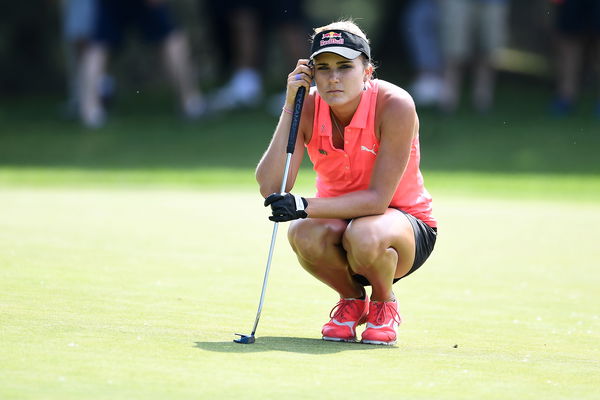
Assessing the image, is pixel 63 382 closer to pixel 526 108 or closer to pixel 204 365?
pixel 204 365

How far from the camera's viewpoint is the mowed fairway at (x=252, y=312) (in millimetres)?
4430

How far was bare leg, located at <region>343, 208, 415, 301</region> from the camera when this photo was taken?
539 cm

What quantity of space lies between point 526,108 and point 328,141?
11.8 meters

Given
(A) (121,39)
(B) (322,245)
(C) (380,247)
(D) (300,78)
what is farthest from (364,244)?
(A) (121,39)

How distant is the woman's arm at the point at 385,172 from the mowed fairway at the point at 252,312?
0.60 m

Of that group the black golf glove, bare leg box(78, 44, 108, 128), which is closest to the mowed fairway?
the black golf glove

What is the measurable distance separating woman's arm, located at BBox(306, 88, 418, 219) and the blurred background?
8113 millimetres

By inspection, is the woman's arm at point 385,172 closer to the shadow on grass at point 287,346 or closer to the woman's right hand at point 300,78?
the woman's right hand at point 300,78

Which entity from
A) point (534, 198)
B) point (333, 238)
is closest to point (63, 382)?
point (333, 238)

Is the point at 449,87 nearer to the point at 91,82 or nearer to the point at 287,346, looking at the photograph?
the point at 91,82

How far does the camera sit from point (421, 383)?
4496 mm

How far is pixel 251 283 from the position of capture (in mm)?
7031

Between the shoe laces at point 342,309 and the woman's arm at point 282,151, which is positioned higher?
the woman's arm at point 282,151

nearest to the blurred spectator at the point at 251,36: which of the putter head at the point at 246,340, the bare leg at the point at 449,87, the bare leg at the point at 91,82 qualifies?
the bare leg at the point at 91,82
